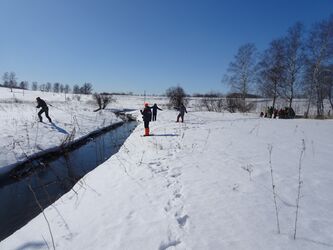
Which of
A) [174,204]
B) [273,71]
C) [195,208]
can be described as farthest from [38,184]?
[273,71]

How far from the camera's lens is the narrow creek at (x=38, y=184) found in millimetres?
4859

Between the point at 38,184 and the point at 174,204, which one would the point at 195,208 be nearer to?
the point at 174,204

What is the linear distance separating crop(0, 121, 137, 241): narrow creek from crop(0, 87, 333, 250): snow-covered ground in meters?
0.63

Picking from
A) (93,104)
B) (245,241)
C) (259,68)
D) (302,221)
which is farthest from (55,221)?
(93,104)

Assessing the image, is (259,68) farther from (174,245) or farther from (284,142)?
(174,245)

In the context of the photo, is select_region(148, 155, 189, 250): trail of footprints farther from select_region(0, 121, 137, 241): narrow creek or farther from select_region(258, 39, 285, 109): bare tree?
select_region(258, 39, 285, 109): bare tree

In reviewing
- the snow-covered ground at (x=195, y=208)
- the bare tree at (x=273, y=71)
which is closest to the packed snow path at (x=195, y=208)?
the snow-covered ground at (x=195, y=208)

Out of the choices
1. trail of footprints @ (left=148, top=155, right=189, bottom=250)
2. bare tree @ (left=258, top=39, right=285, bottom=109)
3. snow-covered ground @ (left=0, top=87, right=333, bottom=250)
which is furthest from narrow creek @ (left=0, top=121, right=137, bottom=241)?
bare tree @ (left=258, top=39, right=285, bottom=109)

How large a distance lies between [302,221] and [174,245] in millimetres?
1616

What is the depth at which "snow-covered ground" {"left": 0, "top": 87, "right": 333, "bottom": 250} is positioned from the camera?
9.46 ft

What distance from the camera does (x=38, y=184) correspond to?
659 centimetres

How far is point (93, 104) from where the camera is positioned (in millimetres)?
40562

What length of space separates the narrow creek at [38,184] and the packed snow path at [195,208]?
2.17 feet

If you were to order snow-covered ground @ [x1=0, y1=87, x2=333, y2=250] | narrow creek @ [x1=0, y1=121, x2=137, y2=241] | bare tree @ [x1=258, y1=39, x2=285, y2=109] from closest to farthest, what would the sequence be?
snow-covered ground @ [x1=0, y1=87, x2=333, y2=250] → narrow creek @ [x1=0, y1=121, x2=137, y2=241] → bare tree @ [x1=258, y1=39, x2=285, y2=109]
